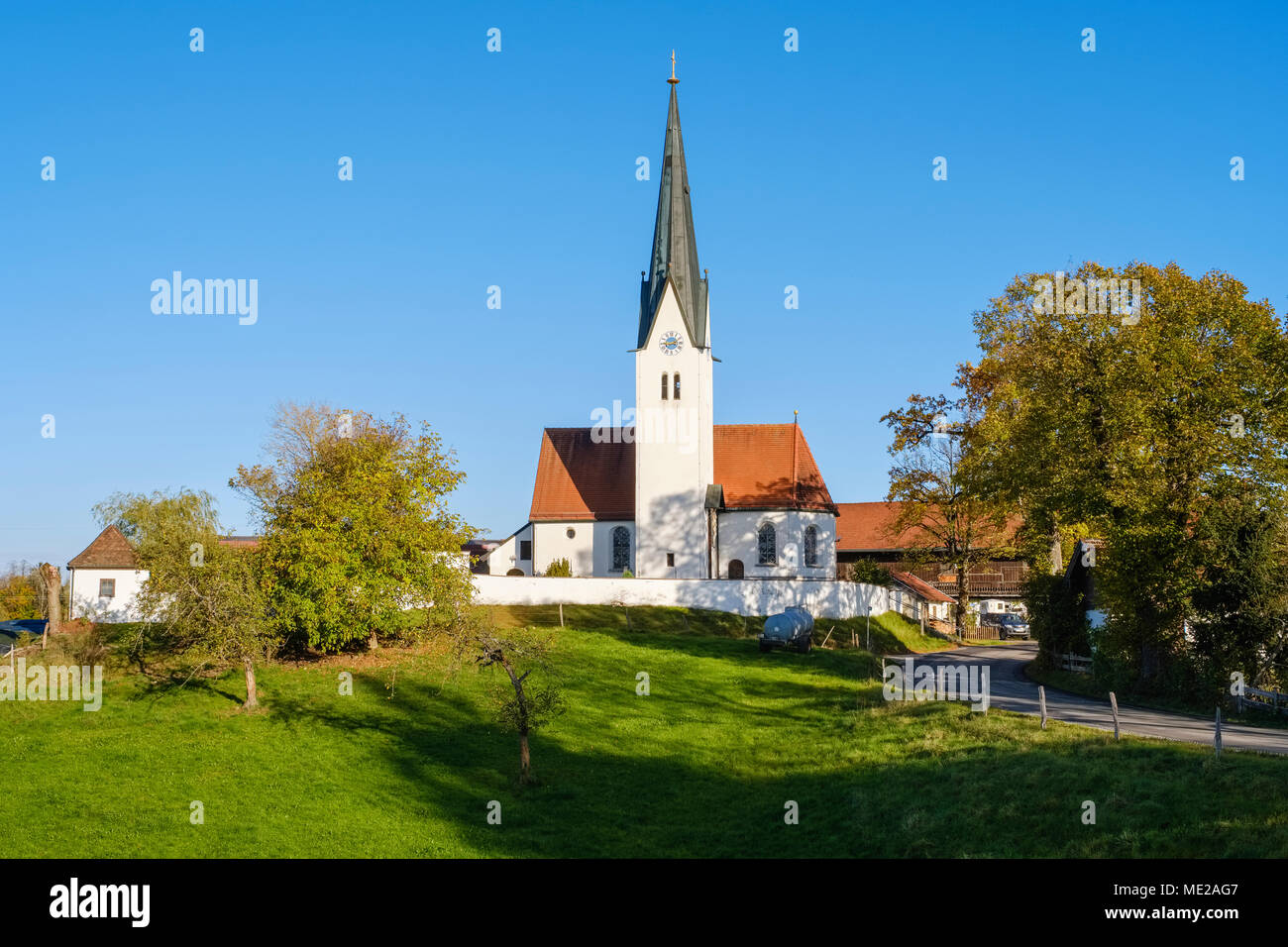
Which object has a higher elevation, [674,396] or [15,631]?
[674,396]

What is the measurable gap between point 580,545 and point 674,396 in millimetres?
9028

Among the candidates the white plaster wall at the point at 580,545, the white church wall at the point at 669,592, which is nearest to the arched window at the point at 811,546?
the white church wall at the point at 669,592

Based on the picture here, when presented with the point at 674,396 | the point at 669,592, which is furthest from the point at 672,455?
the point at 669,592

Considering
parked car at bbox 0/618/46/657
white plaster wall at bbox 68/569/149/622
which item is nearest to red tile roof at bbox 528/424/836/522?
white plaster wall at bbox 68/569/149/622

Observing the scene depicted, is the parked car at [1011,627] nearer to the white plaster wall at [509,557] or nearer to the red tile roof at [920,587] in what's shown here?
the red tile roof at [920,587]

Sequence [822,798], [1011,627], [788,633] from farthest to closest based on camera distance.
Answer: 1. [1011,627]
2. [788,633]
3. [822,798]

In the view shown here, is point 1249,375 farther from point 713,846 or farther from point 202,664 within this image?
point 202,664

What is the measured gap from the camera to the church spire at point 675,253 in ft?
174

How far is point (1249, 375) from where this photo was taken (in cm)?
2975

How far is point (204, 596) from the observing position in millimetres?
27859

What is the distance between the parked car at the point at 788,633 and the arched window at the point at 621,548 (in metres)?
16.6

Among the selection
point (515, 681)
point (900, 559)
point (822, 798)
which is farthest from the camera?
point (900, 559)

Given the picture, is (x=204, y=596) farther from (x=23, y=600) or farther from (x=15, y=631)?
(x=23, y=600)
